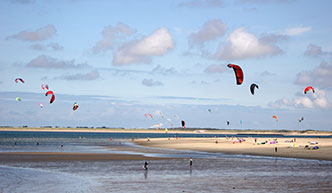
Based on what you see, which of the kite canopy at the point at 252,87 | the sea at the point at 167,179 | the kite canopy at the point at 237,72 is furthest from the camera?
the kite canopy at the point at 252,87

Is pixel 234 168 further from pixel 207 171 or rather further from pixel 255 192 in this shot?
pixel 255 192

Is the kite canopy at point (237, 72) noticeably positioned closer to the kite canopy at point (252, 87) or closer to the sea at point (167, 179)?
the kite canopy at point (252, 87)

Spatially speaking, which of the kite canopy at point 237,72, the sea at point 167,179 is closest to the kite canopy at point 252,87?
the kite canopy at point 237,72

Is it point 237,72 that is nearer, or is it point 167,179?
point 167,179

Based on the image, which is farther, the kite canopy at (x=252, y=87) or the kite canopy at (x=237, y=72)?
the kite canopy at (x=252, y=87)

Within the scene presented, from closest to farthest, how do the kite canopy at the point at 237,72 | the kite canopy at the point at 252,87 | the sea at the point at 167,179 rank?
the sea at the point at 167,179 → the kite canopy at the point at 237,72 → the kite canopy at the point at 252,87

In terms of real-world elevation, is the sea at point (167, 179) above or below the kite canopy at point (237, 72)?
below

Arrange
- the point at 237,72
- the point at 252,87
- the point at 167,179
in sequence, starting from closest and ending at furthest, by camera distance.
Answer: the point at 167,179
the point at 237,72
the point at 252,87

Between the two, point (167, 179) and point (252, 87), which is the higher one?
point (252, 87)

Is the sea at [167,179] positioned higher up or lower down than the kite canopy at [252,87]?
lower down

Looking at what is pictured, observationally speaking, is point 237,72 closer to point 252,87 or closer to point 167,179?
point 252,87

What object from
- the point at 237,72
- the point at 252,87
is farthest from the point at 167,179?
the point at 252,87

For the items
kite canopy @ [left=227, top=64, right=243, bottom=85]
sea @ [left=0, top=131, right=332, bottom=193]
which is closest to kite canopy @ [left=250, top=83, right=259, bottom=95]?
kite canopy @ [left=227, top=64, right=243, bottom=85]

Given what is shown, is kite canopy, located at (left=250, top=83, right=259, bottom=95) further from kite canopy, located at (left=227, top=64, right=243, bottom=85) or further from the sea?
the sea
